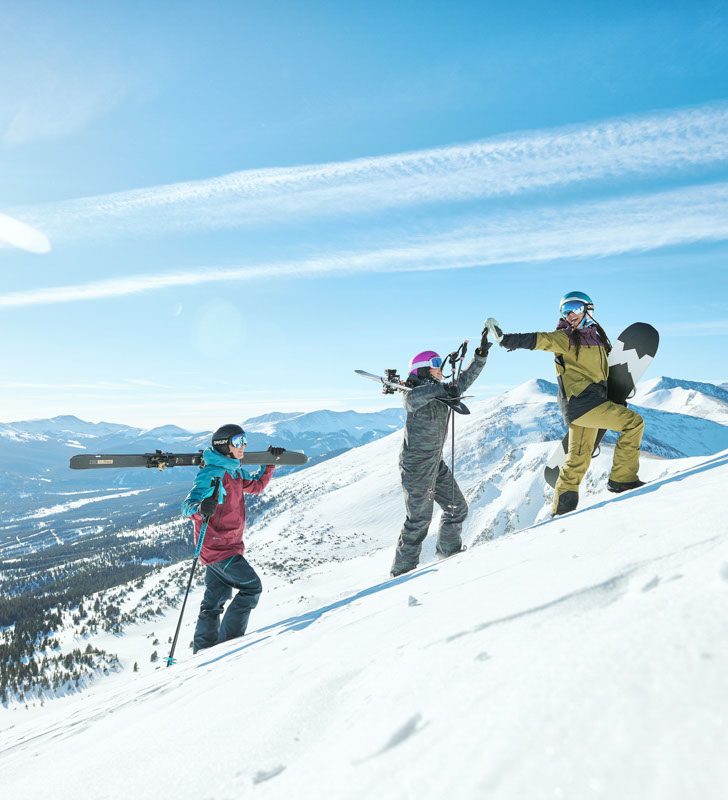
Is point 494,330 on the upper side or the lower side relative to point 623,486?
upper

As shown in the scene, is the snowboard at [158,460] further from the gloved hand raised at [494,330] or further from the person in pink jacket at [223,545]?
the gloved hand raised at [494,330]

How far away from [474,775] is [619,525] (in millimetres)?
2844

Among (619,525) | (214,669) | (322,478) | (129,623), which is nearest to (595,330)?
(619,525)

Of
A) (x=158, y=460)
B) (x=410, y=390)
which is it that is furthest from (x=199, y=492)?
(x=410, y=390)

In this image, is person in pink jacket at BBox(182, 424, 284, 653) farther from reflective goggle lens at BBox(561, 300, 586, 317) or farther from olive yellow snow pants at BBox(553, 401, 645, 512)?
reflective goggle lens at BBox(561, 300, 586, 317)

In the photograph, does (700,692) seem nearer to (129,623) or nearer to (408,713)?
(408,713)

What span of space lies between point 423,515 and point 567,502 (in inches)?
82.7

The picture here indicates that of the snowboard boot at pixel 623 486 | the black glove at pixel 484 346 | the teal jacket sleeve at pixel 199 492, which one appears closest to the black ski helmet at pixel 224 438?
the teal jacket sleeve at pixel 199 492

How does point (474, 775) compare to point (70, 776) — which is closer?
point (474, 775)

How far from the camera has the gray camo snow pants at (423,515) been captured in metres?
7.13

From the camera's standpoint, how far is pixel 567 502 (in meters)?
6.48

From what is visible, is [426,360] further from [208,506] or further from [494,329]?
[208,506]

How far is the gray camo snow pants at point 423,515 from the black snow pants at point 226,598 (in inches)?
90.2

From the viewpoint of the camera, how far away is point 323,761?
170cm
